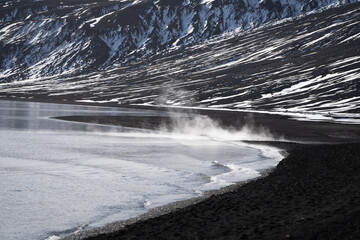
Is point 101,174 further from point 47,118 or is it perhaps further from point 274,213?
point 47,118

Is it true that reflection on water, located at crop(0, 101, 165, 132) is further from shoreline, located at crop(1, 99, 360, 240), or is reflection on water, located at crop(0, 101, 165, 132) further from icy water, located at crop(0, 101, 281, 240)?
Answer: shoreline, located at crop(1, 99, 360, 240)

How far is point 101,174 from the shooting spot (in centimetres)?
2877

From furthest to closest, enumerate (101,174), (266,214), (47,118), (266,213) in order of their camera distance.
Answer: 1. (47,118)
2. (101,174)
3. (266,213)
4. (266,214)

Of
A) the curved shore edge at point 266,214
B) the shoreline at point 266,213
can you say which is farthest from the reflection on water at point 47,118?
the curved shore edge at point 266,214

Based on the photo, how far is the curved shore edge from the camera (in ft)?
47.8

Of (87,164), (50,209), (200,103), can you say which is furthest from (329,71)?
(50,209)

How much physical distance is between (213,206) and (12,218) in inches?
321

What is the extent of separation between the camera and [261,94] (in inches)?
5822

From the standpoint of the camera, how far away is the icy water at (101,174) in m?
19.0

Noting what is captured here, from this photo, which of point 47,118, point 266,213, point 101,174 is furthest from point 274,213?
point 47,118

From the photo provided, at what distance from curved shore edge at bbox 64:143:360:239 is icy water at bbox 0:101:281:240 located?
209 centimetres

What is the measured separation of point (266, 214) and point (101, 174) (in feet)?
46.5

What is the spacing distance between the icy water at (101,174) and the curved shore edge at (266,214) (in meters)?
2.09

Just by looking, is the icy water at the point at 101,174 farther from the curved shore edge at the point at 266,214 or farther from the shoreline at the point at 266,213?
the curved shore edge at the point at 266,214
